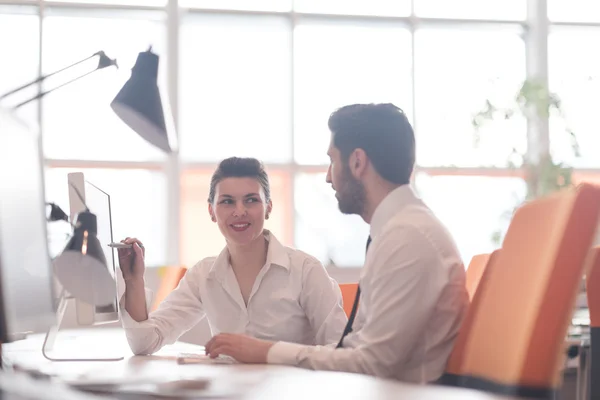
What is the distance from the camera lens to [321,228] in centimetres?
668

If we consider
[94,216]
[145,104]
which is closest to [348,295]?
[145,104]

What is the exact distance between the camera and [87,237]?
5.92ft

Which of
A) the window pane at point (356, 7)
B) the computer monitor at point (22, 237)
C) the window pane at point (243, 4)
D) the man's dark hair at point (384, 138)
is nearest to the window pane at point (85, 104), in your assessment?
the window pane at point (243, 4)

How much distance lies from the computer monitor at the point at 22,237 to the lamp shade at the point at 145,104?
66 cm

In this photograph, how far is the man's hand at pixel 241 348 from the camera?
1947 mm

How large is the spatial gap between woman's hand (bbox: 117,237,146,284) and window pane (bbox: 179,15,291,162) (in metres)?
4.12

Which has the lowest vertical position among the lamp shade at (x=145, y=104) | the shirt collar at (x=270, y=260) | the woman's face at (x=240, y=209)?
the shirt collar at (x=270, y=260)

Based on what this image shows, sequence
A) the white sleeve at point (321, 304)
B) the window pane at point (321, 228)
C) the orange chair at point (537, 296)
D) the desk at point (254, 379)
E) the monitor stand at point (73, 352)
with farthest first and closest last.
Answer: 1. the window pane at point (321, 228)
2. the white sleeve at point (321, 304)
3. the monitor stand at point (73, 352)
4. the orange chair at point (537, 296)
5. the desk at point (254, 379)

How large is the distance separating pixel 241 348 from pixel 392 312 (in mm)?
394

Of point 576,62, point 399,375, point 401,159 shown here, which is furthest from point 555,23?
point 399,375

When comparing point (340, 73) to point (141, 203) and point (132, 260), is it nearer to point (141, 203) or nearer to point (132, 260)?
point (141, 203)

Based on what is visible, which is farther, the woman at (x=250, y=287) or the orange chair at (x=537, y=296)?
the woman at (x=250, y=287)

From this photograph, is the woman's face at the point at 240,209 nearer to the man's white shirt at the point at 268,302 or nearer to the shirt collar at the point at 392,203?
the man's white shirt at the point at 268,302

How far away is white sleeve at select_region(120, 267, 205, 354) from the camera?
7.86 ft
